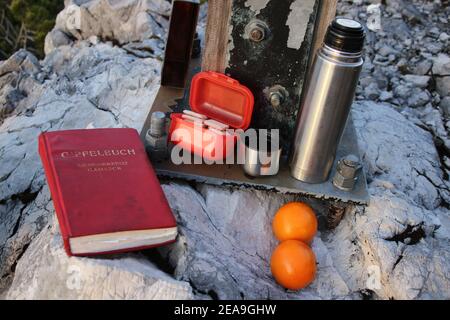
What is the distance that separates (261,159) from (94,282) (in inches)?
38.4

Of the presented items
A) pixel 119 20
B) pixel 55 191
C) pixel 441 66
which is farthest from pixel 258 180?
pixel 119 20

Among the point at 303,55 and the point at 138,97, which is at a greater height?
the point at 303,55

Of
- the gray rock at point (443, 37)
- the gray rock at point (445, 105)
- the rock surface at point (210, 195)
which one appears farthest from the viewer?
the gray rock at point (443, 37)

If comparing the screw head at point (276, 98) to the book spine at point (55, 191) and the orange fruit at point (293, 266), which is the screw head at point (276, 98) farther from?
the book spine at point (55, 191)

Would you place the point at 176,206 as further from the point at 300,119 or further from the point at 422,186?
the point at 422,186

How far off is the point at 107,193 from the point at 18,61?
226 cm

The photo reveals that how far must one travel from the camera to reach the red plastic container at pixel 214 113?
8.38 ft

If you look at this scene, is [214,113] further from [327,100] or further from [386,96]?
[386,96]

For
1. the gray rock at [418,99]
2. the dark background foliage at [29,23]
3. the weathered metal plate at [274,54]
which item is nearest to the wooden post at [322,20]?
the weathered metal plate at [274,54]

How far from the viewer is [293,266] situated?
217 centimetres

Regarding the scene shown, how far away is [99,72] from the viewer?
11.9 ft

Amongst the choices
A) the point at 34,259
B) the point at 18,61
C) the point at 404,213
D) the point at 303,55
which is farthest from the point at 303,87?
the point at 18,61

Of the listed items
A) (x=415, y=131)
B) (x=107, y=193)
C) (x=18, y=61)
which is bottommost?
(x=18, y=61)

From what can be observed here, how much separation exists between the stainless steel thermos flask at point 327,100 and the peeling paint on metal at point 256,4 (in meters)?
0.36
